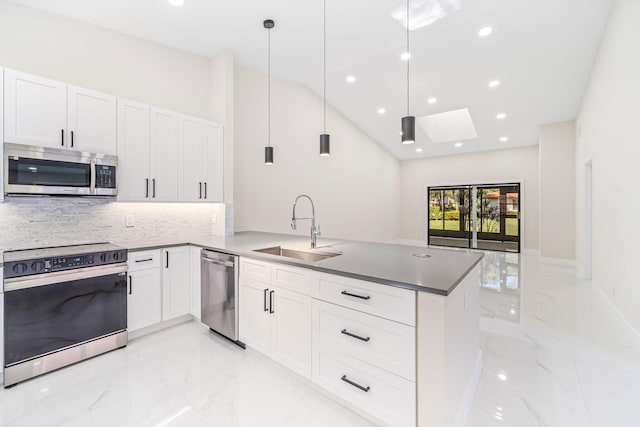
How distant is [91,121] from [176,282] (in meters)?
1.72

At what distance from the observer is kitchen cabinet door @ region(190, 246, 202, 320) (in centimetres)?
301

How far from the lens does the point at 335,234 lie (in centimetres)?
622

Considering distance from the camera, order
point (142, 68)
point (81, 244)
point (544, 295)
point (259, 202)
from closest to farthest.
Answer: point (81, 244) < point (142, 68) < point (544, 295) < point (259, 202)

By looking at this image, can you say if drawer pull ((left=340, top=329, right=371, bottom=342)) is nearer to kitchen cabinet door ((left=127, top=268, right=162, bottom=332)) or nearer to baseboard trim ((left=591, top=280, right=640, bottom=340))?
kitchen cabinet door ((left=127, top=268, right=162, bottom=332))

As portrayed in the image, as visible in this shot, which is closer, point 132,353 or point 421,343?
point 421,343

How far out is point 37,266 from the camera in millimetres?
2133

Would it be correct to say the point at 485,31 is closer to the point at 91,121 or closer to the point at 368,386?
the point at 368,386

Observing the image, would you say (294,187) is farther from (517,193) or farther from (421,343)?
(517,193)

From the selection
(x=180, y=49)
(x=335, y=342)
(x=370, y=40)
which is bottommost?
(x=335, y=342)

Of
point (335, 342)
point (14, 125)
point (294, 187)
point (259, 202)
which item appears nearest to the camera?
point (335, 342)

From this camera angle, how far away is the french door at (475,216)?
7.82 metres

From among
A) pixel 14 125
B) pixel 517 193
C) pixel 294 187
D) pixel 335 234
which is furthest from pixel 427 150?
pixel 14 125

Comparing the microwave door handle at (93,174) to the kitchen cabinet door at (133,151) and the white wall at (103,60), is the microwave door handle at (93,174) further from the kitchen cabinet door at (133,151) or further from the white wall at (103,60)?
the white wall at (103,60)

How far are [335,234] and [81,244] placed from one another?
434 centimetres
